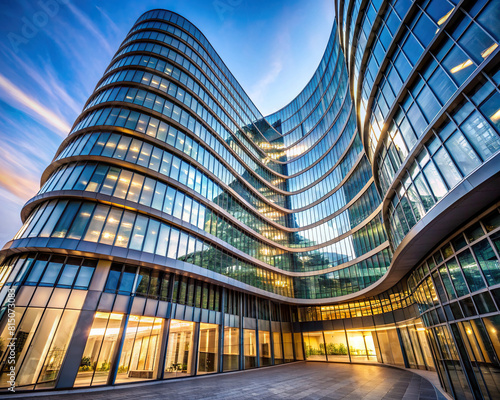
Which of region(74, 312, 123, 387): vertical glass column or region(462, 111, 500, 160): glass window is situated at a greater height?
region(462, 111, 500, 160): glass window

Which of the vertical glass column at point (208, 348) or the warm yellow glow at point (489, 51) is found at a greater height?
the warm yellow glow at point (489, 51)

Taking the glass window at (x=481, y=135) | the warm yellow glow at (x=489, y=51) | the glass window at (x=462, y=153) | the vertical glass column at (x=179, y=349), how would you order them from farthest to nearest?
1. the vertical glass column at (x=179, y=349)
2. the glass window at (x=462, y=153)
3. the warm yellow glow at (x=489, y=51)
4. the glass window at (x=481, y=135)

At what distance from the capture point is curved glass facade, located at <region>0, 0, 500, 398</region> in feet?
26.4

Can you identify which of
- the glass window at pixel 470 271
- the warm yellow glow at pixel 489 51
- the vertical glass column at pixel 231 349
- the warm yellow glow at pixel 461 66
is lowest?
the vertical glass column at pixel 231 349

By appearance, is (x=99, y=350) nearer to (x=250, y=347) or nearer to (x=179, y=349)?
(x=179, y=349)

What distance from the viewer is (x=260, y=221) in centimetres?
3675

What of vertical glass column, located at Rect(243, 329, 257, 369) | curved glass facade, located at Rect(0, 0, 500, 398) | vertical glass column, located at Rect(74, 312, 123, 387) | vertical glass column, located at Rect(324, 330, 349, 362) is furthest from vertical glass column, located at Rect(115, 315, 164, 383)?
vertical glass column, located at Rect(324, 330, 349, 362)

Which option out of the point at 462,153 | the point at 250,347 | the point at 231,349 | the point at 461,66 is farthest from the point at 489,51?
the point at 250,347

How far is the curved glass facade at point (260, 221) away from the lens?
8055 mm

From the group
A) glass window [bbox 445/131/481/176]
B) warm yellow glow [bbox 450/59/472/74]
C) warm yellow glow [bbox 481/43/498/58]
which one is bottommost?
glass window [bbox 445/131/481/176]

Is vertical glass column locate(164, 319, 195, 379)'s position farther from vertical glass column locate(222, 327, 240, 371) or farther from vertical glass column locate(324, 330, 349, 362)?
vertical glass column locate(324, 330, 349, 362)

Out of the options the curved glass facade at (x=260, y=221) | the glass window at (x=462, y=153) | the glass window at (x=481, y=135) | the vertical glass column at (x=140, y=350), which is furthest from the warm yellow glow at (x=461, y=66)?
the vertical glass column at (x=140, y=350)

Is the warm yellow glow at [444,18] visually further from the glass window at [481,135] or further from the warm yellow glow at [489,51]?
the glass window at [481,135]

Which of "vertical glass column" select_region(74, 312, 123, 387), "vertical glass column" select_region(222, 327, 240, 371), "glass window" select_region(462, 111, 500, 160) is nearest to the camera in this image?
"glass window" select_region(462, 111, 500, 160)
